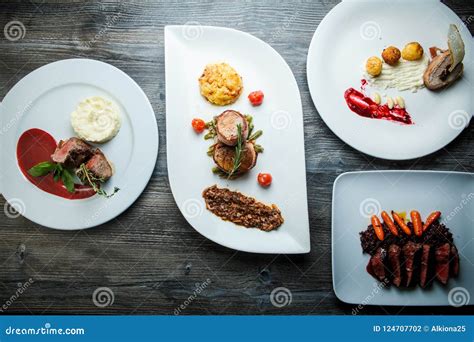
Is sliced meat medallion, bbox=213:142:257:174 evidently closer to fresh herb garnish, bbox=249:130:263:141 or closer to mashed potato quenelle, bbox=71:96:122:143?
fresh herb garnish, bbox=249:130:263:141

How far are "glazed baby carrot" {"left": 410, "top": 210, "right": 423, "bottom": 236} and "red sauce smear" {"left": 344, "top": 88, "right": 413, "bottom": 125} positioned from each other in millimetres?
442

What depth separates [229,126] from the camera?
7.47 feet

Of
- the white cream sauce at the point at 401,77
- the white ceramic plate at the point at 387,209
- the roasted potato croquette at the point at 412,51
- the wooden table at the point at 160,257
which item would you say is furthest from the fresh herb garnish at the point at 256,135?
the roasted potato croquette at the point at 412,51

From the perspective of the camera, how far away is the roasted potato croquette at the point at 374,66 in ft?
7.84

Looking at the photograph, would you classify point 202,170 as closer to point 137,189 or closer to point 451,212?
point 137,189

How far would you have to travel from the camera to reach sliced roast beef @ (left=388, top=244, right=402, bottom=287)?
91.0 inches

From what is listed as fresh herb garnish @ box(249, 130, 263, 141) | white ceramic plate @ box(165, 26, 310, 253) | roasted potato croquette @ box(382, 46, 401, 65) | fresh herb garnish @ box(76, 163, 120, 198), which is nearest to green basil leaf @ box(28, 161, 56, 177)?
fresh herb garnish @ box(76, 163, 120, 198)

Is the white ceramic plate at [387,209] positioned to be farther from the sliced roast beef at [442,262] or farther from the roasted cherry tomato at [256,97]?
the roasted cherry tomato at [256,97]

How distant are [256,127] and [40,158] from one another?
3.45 ft

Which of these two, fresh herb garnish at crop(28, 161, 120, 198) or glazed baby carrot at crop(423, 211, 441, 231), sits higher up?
fresh herb garnish at crop(28, 161, 120, 198)

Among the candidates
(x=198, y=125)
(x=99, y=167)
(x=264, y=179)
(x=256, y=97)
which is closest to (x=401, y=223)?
(x=264, y=179)

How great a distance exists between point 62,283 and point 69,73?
3.34ft

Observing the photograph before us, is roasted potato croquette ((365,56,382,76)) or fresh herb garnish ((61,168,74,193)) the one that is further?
roasted potato croquette ((365,56,382,76))

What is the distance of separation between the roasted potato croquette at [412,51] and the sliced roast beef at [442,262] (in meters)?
0.92
